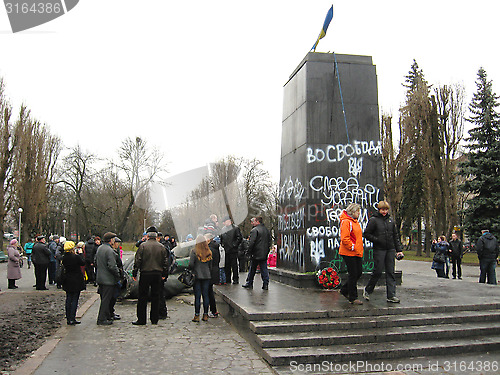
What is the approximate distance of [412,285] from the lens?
10328 mm

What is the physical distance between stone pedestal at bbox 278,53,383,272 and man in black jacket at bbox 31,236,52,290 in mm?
8912

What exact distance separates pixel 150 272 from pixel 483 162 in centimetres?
2396

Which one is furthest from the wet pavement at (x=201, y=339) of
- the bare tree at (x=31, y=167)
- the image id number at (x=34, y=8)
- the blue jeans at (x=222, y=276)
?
the bare tree at (x=31, y=167)

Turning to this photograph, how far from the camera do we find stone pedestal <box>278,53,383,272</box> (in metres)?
10.1

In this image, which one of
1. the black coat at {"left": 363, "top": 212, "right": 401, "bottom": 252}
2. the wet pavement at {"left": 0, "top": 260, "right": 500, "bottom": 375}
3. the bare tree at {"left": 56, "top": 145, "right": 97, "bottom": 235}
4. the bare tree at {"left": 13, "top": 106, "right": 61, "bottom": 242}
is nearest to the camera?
the wet pavement at {"left": 0, "top": 260, "right": 500, "bottom": 375}

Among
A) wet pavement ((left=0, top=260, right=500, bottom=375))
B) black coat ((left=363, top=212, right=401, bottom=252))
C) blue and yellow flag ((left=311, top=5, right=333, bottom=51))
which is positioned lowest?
wet pavement ((left=0, top=260, right=500, bottom=375))

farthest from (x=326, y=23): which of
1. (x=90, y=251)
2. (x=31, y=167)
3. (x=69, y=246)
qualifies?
(x=31, y=167)

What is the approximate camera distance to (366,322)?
22.3 ft

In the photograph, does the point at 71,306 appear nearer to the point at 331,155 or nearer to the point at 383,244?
the point at 383,244

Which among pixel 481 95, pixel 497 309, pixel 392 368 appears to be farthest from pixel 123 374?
pixel 481 95

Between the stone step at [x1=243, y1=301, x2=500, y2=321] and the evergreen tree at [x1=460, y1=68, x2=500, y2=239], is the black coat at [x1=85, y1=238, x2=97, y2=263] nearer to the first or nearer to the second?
the stone step at [x1=243, y1=301, x2=500, y2=321]

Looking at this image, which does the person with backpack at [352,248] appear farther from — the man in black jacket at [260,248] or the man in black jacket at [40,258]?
the man in black jacket at [40,258]
